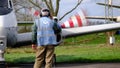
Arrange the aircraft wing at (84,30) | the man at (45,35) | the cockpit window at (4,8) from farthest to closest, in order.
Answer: the aircraft wing at (84,30) → the cockpit window at (4,8) → the man at (45,35)

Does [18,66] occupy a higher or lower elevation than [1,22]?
lower

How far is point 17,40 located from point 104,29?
4.16m

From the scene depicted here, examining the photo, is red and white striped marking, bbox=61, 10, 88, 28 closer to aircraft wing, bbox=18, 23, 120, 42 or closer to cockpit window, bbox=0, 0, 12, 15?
aircraft wing, bbox=18, 23, 120, 42

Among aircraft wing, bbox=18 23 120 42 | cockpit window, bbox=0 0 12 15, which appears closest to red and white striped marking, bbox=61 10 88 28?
aircraft wing, bbox=18 23 120 42

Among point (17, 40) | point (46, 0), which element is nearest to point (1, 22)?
point (17, 40)

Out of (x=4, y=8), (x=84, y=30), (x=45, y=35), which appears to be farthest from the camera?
(x=84, y=30)

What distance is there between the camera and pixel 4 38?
13273 mm

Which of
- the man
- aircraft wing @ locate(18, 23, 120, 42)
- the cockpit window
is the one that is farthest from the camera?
aircraft wing @ locate(18, 23, 120, 42)

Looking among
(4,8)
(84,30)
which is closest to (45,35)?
(4,8)

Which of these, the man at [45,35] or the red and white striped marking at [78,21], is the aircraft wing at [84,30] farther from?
the man at [45,35]

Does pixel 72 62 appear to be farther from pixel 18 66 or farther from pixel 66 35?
pixel 18 66

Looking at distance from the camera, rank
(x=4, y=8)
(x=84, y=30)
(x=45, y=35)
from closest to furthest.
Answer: (x=45, y=35) < (x=4, y=8) < (x=84, y=30)

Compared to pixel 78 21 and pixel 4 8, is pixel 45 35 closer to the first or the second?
pixel 4 8

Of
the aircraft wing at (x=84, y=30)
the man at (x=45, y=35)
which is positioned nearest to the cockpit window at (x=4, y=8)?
the man at (x=45, y=35)
